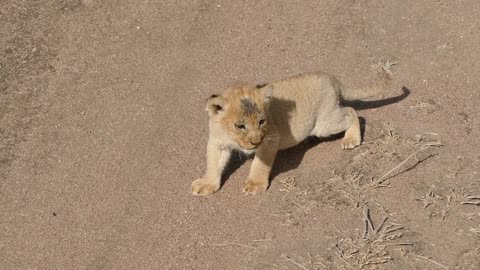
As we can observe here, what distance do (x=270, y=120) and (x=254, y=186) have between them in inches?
26.7

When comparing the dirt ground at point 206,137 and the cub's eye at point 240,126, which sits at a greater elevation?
the cub's eye at point 240,126

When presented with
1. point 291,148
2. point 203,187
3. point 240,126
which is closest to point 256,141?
point 240,126

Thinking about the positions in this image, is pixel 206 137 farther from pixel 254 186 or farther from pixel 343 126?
pixel 343 126

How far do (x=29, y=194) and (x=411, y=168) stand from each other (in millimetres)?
3844

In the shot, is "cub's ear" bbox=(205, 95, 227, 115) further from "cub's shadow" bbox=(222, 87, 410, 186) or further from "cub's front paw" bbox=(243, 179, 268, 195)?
"cub's front paw" bbox=(243, 179, 268, 195)

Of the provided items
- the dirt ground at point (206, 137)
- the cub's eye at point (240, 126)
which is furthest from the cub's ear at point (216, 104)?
the dirt ground at point (206, 137)

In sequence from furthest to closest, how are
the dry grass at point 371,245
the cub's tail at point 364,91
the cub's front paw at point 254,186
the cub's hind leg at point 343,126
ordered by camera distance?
the cub's tail at point 364,91, the cub's hind leg at point 343,126, the cub's front paw at point 254,186, the dry grass at point 371,245

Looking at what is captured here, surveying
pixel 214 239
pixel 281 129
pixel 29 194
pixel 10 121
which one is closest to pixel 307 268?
pixel 214 239

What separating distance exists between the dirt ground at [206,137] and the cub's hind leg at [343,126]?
0.12 meters

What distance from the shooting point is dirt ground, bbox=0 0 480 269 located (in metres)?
6.31

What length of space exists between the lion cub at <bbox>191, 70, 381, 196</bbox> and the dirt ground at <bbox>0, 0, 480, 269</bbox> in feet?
0.72

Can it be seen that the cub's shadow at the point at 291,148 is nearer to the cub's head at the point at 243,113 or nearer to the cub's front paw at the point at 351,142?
the cub's front paw at the point at 351,142

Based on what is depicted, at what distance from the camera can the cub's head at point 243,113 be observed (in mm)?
6246

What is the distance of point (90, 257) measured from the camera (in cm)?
632
